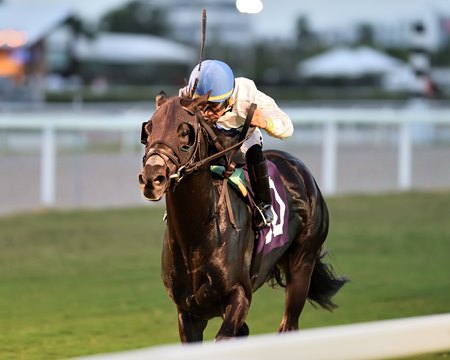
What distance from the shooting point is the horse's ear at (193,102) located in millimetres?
4910

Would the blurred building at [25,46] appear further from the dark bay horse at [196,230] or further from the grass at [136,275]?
the dark bay horse at [196,230]

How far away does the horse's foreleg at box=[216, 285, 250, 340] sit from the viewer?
503 cm

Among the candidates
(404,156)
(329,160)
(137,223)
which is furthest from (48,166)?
(404,156)

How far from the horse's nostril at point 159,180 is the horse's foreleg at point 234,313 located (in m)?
0.88

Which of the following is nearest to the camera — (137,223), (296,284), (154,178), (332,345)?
(332,345)

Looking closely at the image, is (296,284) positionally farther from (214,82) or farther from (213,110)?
(214,82)

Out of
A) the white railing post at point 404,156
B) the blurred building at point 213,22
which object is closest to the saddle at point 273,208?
the white railing post at point 404,156

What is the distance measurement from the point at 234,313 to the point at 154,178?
3.12 ft

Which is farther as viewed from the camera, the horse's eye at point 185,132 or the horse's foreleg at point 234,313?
the horse's foreleg at point 234,313

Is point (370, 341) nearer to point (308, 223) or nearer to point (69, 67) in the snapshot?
point (308, 223)

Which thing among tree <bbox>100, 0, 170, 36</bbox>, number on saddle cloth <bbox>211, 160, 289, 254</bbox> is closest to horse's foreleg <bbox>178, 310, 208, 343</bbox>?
number on saddle cloth <bbox>211, 160, 289, 254</bbox>

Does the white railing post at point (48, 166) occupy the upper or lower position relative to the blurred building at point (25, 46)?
upper

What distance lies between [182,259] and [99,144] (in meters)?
14.4

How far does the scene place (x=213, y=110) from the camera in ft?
17.2
